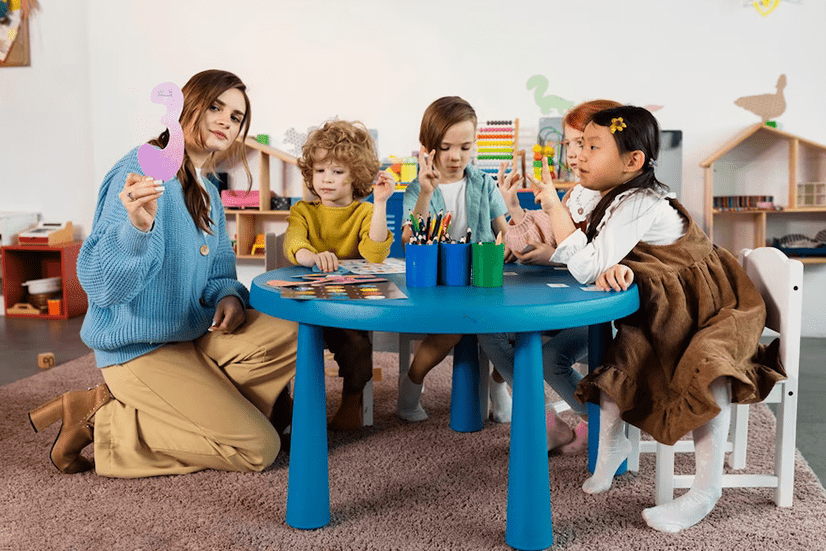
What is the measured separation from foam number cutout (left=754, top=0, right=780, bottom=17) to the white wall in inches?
1.4

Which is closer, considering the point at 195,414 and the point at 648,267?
the point at 648,267

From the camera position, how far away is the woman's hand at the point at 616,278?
1636mm

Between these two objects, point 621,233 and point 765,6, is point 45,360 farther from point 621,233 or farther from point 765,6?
point 765,6

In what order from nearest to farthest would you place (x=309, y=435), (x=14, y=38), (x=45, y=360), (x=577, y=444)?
(x=309, y=435) → (x=577, y=444) → (x=45, y=360) → (x=14, y=38)

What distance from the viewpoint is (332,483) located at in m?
1.96

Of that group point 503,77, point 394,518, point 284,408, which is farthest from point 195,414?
point 503,77

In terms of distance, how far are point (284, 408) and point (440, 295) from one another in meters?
0.99

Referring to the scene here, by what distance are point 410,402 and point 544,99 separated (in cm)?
236

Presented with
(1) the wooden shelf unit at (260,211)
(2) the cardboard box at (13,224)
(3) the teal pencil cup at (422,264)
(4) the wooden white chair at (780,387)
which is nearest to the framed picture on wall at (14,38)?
(2) the cardboard box at (13,224)

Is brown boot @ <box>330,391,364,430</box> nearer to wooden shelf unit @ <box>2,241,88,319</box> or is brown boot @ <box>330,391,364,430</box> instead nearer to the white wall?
the white wall

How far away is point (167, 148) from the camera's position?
5.43 feet

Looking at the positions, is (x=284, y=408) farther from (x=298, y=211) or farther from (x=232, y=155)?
(x=232, y=155)

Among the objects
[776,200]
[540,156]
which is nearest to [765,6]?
[776,200]

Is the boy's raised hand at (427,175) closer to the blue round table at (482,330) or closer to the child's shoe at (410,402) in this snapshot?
the blue round table at (482,330)
